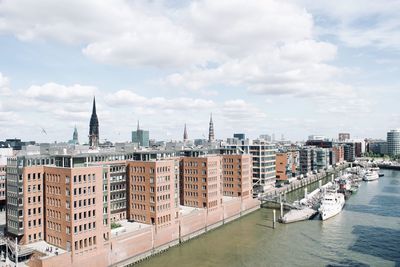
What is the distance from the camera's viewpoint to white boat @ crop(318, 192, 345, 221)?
122m

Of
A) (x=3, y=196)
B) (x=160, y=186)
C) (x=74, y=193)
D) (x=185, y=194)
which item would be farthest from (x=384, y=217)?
(x=3, y=196)

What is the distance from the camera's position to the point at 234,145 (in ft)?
591

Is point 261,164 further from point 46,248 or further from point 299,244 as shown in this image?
point 46,248

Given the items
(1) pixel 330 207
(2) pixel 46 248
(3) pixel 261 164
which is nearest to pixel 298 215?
(1) pixel 330 207

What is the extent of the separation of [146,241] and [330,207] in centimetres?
6697

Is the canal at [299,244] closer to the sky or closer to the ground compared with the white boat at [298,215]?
closer to the ground

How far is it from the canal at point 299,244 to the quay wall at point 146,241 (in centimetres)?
245

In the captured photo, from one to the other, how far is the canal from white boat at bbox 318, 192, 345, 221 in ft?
6.34

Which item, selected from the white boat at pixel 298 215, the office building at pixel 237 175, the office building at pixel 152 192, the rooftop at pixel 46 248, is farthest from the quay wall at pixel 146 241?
the white boat at pixel 298 215

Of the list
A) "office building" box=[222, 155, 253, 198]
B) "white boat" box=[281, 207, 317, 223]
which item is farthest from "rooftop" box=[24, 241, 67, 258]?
"office building" box=[222, 155, 253, 198]

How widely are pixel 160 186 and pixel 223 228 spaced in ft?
100

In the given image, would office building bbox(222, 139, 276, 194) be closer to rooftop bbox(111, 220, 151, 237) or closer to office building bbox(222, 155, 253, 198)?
office building bbox(222, 155, 253, 198)

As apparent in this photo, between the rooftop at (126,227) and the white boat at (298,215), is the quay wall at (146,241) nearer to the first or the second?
the rooftop at (126,227)

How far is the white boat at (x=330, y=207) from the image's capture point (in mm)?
122250
